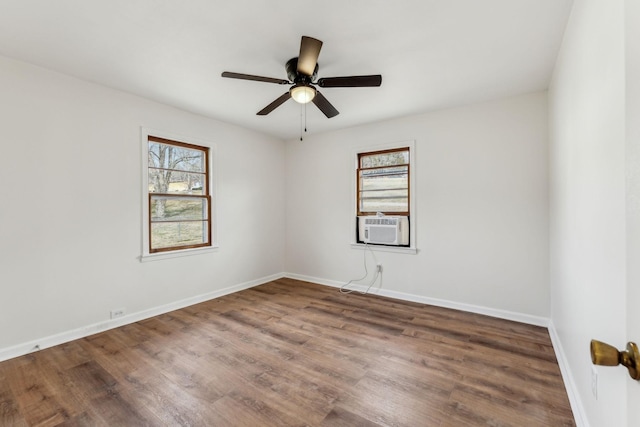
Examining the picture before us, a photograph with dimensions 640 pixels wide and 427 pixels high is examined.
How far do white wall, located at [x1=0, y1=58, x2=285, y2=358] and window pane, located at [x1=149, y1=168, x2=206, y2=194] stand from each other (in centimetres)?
25

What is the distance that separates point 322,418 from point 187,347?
1583 mm

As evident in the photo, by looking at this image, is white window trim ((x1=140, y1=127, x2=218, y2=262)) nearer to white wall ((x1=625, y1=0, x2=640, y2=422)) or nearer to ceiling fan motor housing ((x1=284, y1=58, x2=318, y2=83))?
ceiling fan motor housing ((x1=284, y1=58, x2=318, y2=83))

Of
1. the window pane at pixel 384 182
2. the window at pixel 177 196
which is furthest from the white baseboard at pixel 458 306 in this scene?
the window at pixel 177 196

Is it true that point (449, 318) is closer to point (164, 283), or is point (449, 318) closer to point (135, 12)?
point (164, 283)

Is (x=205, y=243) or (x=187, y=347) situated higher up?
(x=205, y=243)

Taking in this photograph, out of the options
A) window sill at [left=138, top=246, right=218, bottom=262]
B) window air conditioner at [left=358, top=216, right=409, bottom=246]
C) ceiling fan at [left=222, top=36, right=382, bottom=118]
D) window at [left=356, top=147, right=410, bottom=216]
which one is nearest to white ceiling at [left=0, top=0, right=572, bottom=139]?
ceiling fan at [left=222, top=36, right=382, bottom=118]

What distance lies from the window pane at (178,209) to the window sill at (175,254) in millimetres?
437

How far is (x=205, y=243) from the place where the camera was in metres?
4.16

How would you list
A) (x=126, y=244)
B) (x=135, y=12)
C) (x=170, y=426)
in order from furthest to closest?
(x=126, y=244), (x=135, y=12), (x=170, y=426)

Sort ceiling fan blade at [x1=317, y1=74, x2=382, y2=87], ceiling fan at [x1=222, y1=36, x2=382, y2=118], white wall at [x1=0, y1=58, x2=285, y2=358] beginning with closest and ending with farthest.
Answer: ceiling fan at [x1=222, y1=36, x2=382, y2=118] < ceiling fan blade at [x1=317, y1=74, x2=382, y2=87] < white wall at [x1=0, y1=58, x2=285, y2=358]

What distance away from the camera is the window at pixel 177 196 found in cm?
359

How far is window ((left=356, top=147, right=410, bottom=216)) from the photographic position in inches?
164

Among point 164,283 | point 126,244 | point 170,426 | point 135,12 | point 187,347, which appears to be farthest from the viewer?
point 164,283

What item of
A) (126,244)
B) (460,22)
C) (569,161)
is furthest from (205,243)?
(569,161)
